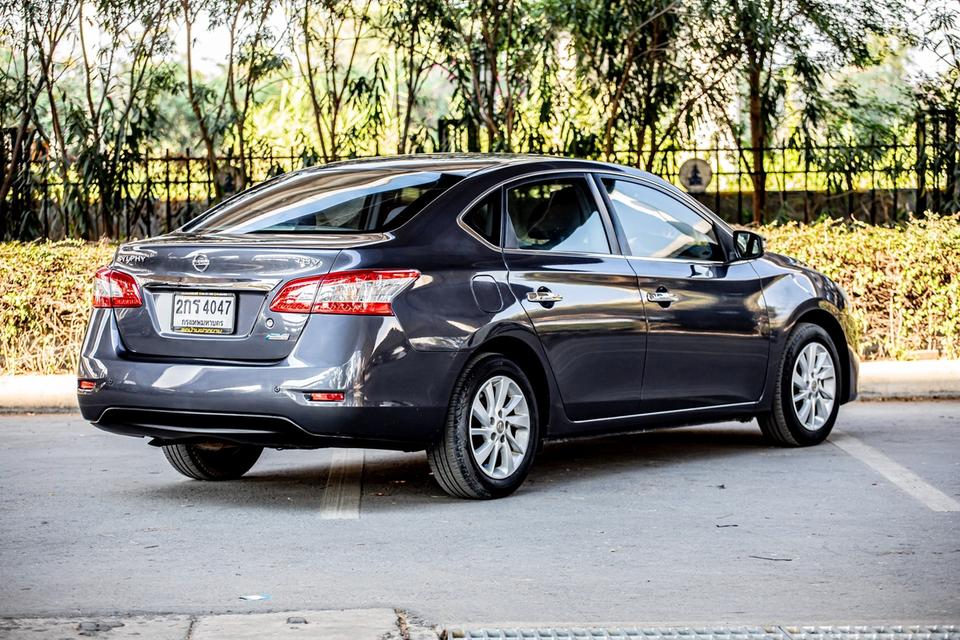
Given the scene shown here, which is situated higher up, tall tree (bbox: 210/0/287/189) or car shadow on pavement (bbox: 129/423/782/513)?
tall tree (bbox: 210/0/287/189)

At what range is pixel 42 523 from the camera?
6941mm

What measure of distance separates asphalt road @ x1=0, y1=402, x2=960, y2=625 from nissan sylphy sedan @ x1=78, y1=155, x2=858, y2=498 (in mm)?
372

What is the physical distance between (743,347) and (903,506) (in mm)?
1684

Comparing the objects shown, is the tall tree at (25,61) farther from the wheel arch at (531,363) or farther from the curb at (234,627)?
the curb at (234,627)

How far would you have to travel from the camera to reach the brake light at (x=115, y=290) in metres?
7.21

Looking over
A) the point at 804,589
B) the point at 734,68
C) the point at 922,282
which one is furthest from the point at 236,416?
the point at 734,68

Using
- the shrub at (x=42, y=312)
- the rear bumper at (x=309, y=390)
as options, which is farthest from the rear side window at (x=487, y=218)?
the shrub at (x=42, y=312)

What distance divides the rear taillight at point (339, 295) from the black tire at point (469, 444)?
1.92ft

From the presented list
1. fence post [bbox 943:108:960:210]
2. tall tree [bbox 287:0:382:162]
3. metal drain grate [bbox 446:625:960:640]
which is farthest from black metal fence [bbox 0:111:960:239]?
metal drain grate [bbox 446:625:960:640]

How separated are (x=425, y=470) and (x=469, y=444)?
4.77 ft

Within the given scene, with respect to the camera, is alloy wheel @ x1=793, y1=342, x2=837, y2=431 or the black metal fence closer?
alloy wheel @ x1=793, y1=342, x2=837, y2=431

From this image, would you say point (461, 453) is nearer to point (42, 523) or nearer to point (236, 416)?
point (236, 416)

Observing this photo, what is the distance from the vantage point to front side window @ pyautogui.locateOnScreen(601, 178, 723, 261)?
327 inches

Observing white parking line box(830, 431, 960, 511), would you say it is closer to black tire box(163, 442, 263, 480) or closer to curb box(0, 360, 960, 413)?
curb box(0, 360, 960, 413)
